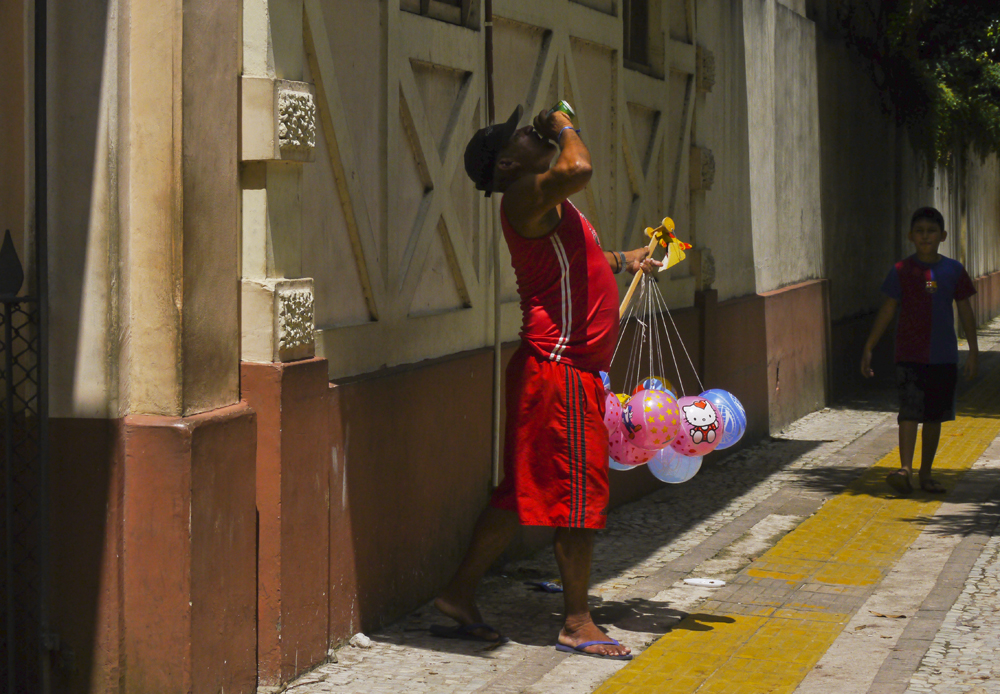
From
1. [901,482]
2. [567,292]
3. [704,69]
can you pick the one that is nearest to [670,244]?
[567,292]

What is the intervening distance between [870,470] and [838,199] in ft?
19.0

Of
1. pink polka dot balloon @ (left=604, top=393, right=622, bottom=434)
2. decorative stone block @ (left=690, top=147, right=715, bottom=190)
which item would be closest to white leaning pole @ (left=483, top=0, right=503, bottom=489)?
pink polka dot balloon @ (left=604, top=393, right=622, bottom=434)

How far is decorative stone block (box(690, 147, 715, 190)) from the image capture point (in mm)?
10383

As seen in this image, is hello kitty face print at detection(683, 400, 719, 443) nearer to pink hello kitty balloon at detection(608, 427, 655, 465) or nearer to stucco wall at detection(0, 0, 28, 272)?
pink hello kitty balloon at detection(608, 427, 655, 465)

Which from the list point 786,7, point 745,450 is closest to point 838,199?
point 786,7

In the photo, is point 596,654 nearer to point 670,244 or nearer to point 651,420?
point 651,420

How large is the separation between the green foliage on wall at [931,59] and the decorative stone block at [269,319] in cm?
1239

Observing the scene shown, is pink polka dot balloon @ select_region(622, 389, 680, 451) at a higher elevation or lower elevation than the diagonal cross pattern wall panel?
lower

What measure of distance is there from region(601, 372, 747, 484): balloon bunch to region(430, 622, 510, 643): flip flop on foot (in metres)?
0.92

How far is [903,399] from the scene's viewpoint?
932cm

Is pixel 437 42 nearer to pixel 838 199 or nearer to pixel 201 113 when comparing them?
pixel 201 113

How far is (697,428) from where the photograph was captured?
577cm

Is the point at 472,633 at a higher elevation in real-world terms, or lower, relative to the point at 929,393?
lower

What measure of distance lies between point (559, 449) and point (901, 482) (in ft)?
15.0
